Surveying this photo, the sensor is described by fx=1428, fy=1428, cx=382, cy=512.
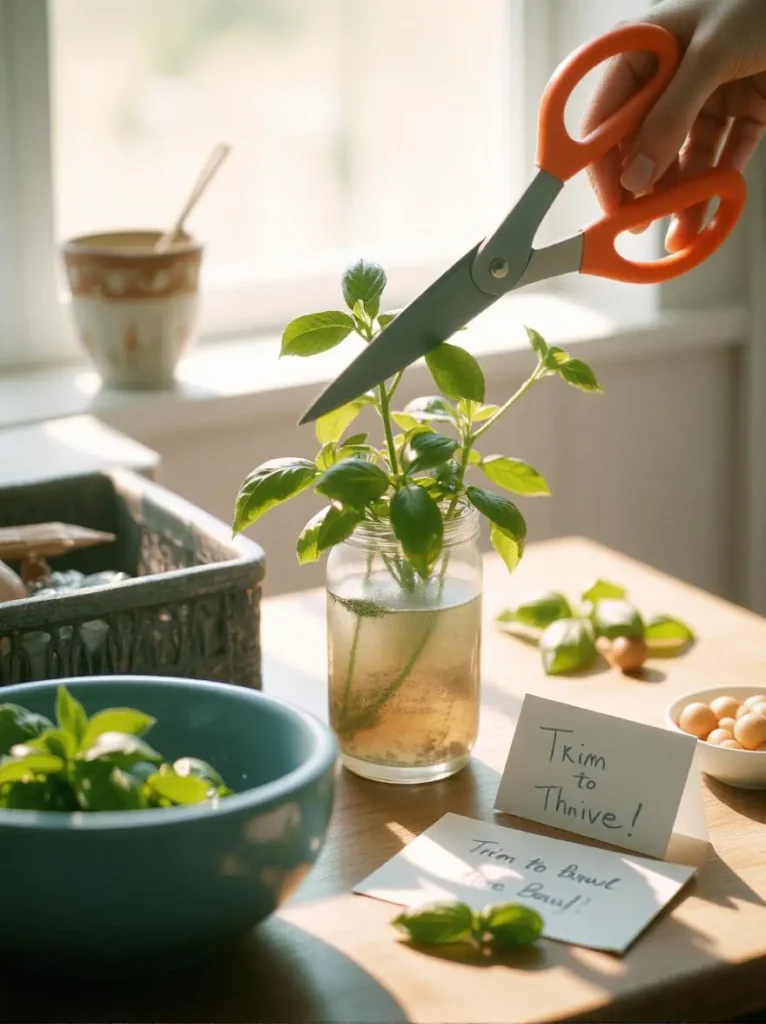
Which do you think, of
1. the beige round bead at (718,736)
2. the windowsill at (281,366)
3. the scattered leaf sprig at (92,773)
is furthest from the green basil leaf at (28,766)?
the windowsill at (281,366)

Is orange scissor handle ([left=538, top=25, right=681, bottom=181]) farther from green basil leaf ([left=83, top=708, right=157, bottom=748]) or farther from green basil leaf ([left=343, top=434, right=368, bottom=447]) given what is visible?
green basil leaf ([left=83, top=708, right=157, bottom=748])

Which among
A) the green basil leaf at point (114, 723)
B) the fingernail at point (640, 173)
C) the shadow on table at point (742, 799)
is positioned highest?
the fingernail at point (640, 173)

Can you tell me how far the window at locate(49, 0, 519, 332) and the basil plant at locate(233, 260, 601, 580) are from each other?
108cm

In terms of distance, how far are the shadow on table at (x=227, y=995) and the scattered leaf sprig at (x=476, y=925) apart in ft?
0.12

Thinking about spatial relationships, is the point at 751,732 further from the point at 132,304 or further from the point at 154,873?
the point at 132,304

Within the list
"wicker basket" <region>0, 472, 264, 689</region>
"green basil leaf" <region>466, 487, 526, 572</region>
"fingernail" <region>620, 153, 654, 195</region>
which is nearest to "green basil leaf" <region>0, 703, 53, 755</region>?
"wicker basket" <region>0, 472, 264, 689</region>

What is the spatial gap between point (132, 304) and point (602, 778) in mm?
1021

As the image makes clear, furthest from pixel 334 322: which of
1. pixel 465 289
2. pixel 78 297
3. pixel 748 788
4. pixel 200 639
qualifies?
pixel 78 297

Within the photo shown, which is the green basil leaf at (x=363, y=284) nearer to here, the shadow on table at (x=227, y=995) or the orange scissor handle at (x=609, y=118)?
the orange scissor handle at (x=609, y=118)

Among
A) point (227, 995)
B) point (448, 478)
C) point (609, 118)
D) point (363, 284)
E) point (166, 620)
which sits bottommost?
point (227, 995)

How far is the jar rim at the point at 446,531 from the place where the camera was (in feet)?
2.72

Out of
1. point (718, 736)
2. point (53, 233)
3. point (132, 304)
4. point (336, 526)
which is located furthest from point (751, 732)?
point (53, 233)

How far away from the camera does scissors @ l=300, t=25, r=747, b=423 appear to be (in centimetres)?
84

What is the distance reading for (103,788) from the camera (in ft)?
2.03
